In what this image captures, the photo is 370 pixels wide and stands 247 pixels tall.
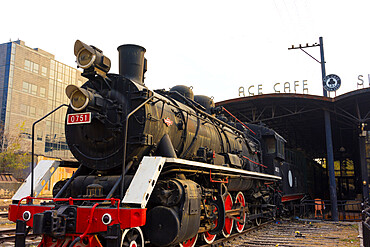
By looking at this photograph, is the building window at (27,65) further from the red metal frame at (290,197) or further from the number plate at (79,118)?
the number plate at (79,118)

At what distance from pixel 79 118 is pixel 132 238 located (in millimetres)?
2174

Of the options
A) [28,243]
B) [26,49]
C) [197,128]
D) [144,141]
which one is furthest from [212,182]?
[26,49]

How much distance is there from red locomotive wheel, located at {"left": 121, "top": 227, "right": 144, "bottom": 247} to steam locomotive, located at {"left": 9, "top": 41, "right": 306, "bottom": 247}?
0.02 m

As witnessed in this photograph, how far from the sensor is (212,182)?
24.5ft

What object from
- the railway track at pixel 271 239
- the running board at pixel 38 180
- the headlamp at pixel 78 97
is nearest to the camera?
the headlamp at pixel 78 97

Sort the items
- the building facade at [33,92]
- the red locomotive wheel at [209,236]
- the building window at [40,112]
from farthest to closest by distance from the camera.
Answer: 1. the building window at [40,112]
2. the building facade at [33,92]
3. the red locomotive wheel at [209,236]

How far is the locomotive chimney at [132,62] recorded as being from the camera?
21.2 feet

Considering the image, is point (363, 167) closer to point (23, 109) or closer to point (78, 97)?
point (78, 97)

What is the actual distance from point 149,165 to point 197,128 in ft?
8.42

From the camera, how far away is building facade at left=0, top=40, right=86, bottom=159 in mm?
41312

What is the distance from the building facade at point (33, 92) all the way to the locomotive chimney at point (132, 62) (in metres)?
36.2

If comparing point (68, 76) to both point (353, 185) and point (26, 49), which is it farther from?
point (353, 185)

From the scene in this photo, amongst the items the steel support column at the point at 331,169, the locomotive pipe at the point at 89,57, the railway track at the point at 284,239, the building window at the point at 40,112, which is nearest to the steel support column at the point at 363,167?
A: the steel support column at the point at 331,169

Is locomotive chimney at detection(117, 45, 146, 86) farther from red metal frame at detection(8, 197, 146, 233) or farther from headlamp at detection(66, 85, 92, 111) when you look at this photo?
red metal frame at detection(8, 197, 146, 233)
